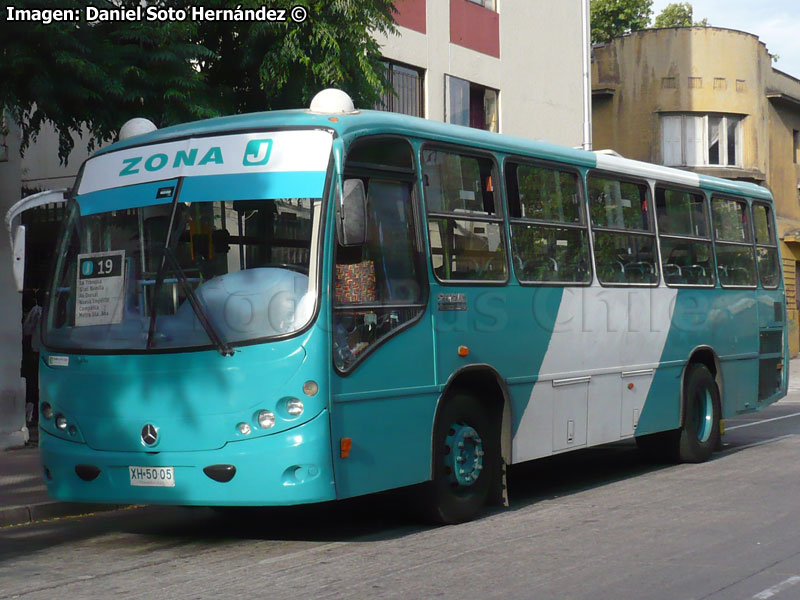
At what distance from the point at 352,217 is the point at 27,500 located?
4.31 metres

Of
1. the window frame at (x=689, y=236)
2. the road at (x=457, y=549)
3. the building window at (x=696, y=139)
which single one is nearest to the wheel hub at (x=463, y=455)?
the road at (x=457, y=549)

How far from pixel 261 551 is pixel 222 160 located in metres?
2.58

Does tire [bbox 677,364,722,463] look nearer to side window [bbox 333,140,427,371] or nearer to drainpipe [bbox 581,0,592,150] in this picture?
side window [bbox 333,140,427,371]

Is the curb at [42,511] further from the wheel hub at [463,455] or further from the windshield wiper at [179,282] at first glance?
the wheel hub at [463,455]

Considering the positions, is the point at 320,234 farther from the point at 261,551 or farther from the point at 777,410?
the point at 777,410

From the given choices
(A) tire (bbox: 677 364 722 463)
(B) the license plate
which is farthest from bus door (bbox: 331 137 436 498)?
(A) tire (bbox: 677 364 722 463)

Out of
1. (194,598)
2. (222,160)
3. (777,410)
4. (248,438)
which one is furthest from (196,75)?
(777,410)

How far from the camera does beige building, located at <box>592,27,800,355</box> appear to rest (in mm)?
35938

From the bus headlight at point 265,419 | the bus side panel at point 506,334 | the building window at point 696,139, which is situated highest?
the building window at point 696,139

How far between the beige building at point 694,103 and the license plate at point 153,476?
29.9 meters

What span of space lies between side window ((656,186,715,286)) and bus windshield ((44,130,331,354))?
17.2ft

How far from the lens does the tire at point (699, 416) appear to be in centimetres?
1228

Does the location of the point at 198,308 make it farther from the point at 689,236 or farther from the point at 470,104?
the point at 470,104

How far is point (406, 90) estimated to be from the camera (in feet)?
71.1
